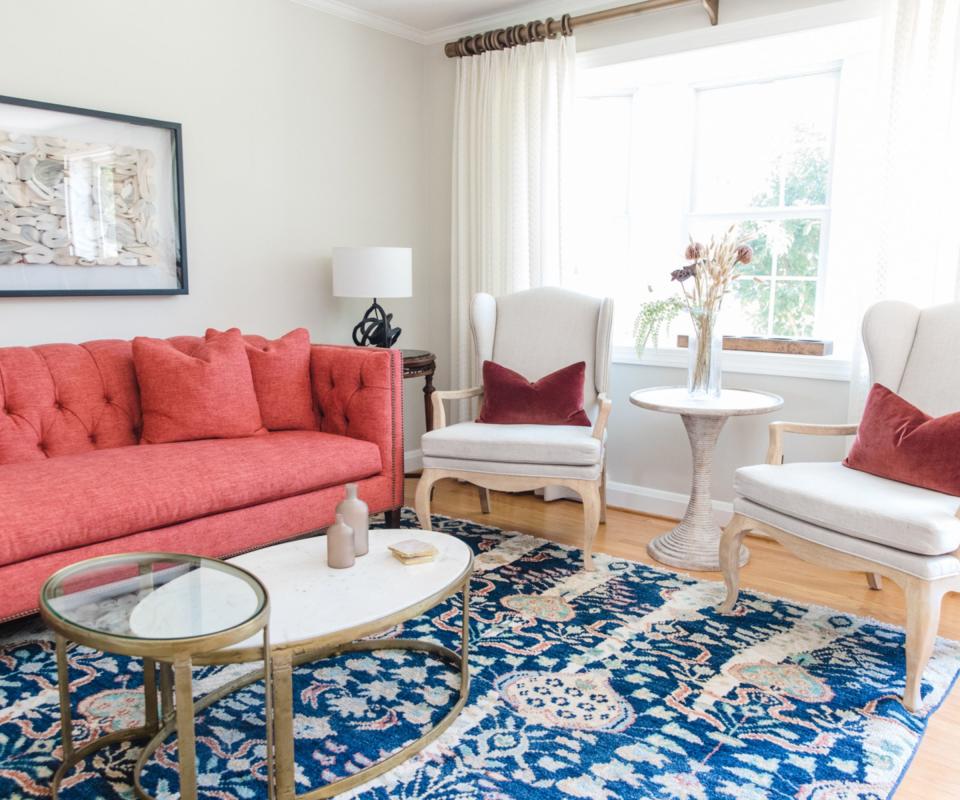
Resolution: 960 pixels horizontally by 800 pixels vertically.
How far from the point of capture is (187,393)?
310 cm

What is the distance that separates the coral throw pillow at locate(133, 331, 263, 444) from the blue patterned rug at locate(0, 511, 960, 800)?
87 centimetres

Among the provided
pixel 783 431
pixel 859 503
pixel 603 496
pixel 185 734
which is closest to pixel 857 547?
pixel 859 503

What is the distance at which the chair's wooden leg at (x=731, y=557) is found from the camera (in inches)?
108

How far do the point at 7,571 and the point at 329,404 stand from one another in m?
1.45

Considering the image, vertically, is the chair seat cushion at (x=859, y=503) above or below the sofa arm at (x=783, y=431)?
below

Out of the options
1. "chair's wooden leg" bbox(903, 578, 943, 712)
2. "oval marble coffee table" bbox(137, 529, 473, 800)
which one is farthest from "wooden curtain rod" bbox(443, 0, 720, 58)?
"oval marble coffee table" bbox(137, 529, 473, 800)

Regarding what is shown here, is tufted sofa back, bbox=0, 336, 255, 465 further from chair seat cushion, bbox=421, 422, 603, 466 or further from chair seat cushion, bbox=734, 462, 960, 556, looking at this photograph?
chair seat cushion, bbox=734, 462, 960, 556

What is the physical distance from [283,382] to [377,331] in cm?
85

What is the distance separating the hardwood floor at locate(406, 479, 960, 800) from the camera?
6.35 feet

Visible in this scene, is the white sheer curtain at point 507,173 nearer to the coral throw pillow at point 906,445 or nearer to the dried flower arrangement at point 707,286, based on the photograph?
the dried flower arrangement at point 707,286

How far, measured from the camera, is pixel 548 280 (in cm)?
423

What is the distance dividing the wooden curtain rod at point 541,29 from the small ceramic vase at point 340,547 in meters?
2.85

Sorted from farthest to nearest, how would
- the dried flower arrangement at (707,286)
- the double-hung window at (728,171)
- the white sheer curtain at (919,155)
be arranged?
the double-hung window at (728,171), the dried flower arrangement at (707,286), the white sheer curtain at (919,155)

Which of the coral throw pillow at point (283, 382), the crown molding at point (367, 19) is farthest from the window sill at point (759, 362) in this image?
the crown molding at point (367, 19)
